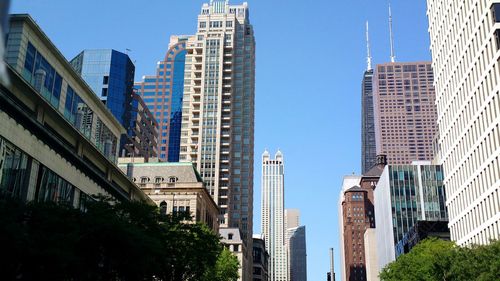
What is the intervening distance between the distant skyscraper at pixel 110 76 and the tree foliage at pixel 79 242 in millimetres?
109127

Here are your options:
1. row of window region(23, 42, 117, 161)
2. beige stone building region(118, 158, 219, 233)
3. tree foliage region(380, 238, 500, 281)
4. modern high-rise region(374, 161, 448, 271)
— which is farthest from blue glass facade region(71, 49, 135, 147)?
tree foliage region(380, 238, 500, 281)

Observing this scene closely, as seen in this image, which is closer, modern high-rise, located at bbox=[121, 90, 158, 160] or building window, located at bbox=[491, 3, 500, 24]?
building window, located at bbox=[491, 3, 500, 24]

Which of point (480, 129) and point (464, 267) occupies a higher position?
point (480, 129)

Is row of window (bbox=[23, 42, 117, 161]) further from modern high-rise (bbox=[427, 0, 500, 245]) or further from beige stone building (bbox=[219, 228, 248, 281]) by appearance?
beige stone building (bbox=[219, 228, 248, 281])

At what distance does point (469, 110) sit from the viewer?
8562cm

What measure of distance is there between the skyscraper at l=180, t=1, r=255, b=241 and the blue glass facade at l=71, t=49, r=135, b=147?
24.1m

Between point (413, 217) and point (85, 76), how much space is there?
9567cm

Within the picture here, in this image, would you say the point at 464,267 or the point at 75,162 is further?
the point at 464,267

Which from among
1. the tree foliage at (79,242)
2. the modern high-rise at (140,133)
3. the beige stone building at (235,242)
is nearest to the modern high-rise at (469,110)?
the tree foliage at (79,242)

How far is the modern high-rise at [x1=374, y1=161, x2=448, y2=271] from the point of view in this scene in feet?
475

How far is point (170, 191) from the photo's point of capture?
10338cm

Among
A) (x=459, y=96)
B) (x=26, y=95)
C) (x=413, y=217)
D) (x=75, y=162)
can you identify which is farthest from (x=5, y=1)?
(x=413, y=217)

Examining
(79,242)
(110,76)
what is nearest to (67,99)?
(79,242)

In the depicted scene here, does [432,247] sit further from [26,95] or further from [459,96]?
[26,95]
